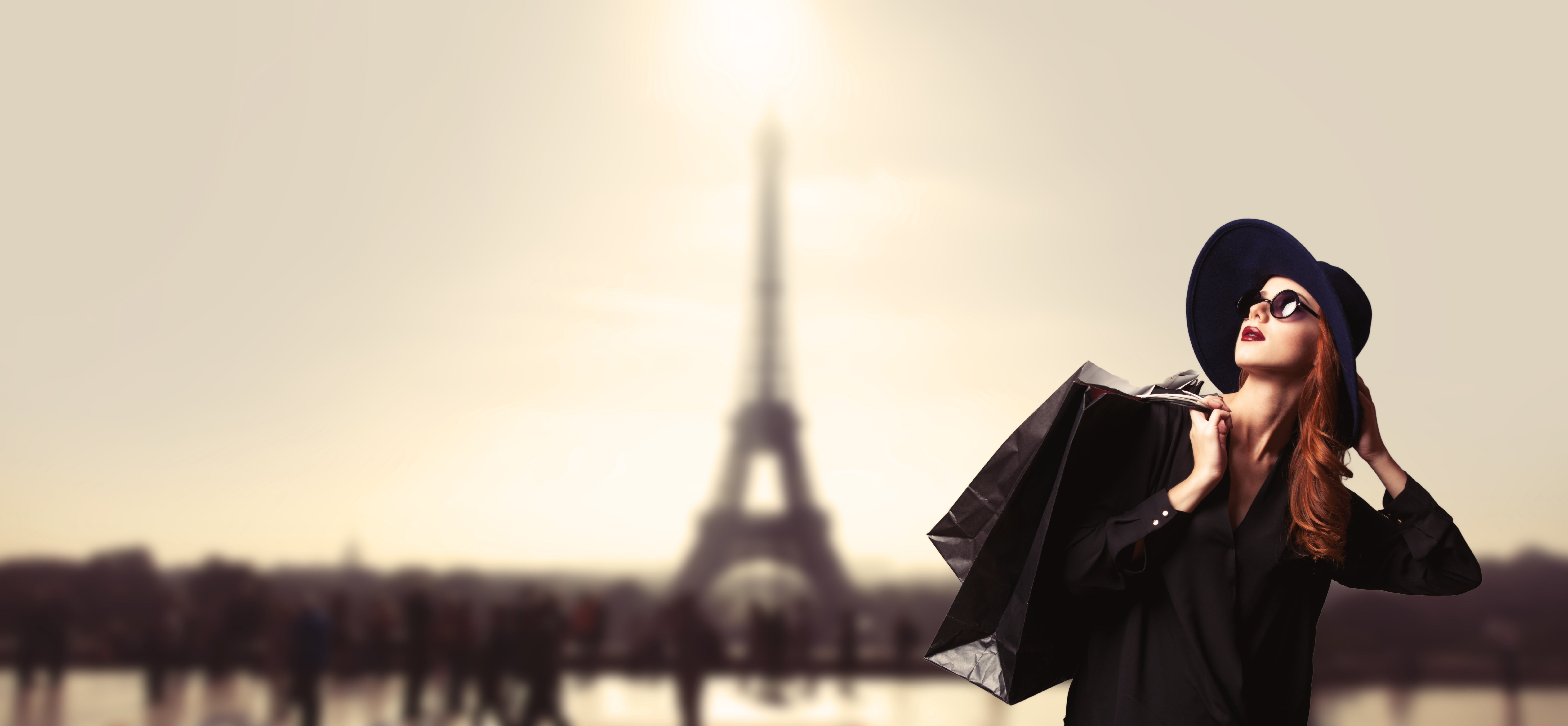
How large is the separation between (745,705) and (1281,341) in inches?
181

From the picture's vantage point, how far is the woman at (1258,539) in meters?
1.10

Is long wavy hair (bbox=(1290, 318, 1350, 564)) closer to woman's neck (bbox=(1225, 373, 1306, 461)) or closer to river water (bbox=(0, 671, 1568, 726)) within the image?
woman's neck (bbox=(1225, 373, 1306, 461))

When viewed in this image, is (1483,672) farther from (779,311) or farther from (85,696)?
(85,696)

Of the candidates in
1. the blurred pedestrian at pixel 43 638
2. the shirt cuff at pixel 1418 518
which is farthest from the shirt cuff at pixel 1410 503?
the blurred pedestrian at pixel 43 638

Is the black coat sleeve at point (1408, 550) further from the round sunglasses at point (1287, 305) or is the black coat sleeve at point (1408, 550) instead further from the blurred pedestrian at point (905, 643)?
the blurred pedestrian at point (905, 643)

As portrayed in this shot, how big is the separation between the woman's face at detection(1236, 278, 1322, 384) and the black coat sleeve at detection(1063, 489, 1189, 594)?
0.21 metres

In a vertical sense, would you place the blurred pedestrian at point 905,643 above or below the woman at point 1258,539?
below

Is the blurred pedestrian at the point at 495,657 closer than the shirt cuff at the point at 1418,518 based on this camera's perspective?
No

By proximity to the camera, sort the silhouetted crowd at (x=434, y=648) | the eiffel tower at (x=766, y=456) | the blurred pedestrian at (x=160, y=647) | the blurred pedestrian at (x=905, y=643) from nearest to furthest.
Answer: the silhouetted crowd at (x=434, y=648) → the blurred pedestrian at (x=905, y=643) → the blurred pedestrian at (x=160, y=647) → the eiffel tower at (x=766, y=456)

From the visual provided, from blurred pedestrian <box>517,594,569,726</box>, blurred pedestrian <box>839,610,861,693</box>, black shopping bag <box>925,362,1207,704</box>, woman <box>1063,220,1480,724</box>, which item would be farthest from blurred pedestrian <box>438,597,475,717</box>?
woman <box>1063,220,1480,724</box>

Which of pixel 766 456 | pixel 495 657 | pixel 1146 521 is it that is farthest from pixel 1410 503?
pixel 766 456

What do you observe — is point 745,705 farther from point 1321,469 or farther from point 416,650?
point 1321,469

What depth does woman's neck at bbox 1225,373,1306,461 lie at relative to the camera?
1181 millimetres

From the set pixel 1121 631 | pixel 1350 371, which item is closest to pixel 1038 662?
pixel 1121 631
